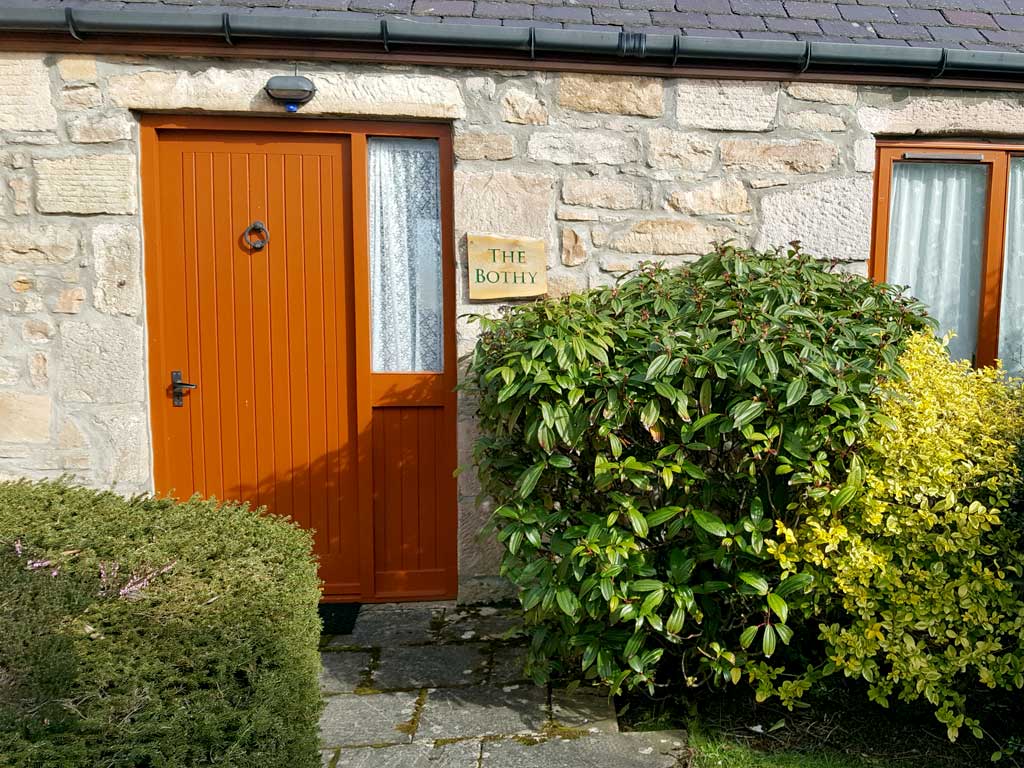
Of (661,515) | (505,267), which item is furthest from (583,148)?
(661,515)

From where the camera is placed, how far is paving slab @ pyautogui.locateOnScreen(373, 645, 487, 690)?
3387 millimetres

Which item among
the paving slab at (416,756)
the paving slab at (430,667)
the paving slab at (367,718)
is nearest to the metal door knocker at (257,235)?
the paving slab at (430,667)

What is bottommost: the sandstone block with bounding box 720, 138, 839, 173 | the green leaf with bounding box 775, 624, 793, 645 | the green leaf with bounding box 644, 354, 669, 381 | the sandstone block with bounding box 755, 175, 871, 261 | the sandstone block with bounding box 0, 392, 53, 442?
the green leaf with bounding box 775, 624, 793, 645

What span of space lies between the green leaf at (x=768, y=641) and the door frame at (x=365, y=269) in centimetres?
177

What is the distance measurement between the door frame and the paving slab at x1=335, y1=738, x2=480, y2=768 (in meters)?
1.40

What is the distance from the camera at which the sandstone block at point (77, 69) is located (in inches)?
152

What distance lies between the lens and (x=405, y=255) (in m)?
4.23

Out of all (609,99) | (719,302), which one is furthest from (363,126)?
(719,302)

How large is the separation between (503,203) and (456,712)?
2.33 m

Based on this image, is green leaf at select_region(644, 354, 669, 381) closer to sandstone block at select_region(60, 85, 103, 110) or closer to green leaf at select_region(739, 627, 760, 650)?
green leaf at select_region(739, 627, 760, 650)

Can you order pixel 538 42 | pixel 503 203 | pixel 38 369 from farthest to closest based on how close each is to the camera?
pixel 503 203 → pixel 38 369 → pixel 538 42

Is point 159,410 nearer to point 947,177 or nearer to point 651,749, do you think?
point 651,749

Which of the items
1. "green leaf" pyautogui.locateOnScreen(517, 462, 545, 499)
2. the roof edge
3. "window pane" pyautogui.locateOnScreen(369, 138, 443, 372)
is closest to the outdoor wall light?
the roof edge

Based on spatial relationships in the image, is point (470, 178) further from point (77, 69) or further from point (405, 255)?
point (77, 69)
